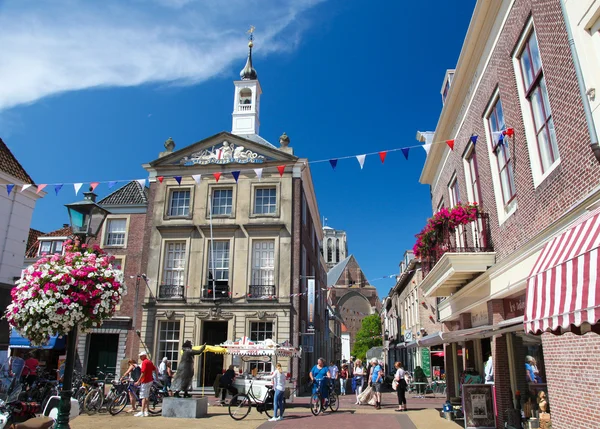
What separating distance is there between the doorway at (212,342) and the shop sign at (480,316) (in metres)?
15.0

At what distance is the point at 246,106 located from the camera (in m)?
32.0

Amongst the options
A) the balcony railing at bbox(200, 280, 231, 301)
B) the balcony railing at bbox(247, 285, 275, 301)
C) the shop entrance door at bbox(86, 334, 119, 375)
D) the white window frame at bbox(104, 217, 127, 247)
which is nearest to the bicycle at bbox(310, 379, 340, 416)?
the balcony railing at bbox(247, 285, 275, 301)

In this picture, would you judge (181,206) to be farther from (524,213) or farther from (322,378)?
(524,213)

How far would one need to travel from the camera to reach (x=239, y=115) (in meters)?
31.8

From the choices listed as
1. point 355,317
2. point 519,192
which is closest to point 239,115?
point 519,192

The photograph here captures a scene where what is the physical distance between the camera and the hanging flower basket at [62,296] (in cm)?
733

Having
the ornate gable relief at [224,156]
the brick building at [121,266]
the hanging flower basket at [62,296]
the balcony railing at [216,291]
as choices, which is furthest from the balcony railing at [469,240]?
the brick building at [121,266]

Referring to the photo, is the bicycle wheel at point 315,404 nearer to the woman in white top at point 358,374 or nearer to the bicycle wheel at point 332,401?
the bicycle wheel at point 332,401

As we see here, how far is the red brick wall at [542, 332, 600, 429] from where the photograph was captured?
21.3 ft

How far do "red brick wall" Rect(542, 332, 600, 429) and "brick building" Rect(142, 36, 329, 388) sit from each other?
16.0 meters

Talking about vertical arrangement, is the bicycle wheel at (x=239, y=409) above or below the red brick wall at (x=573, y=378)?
below

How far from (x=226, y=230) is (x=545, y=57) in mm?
19904

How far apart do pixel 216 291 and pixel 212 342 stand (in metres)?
2.83

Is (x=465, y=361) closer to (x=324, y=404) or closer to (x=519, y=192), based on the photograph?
(x=324, y=404)
